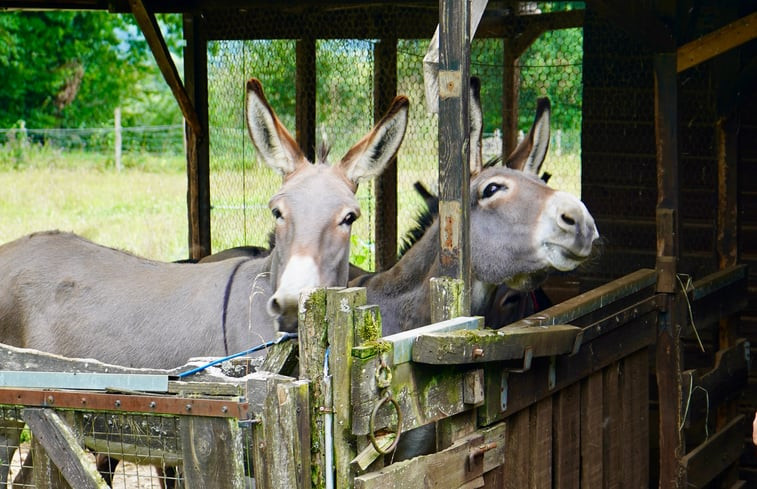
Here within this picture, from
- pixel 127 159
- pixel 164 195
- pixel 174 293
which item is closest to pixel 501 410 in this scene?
pixel 174 293

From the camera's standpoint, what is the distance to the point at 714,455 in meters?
5.25

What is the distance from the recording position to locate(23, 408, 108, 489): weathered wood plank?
278cm

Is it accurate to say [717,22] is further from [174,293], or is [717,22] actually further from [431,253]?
[174,293]

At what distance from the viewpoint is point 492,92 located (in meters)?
8.28

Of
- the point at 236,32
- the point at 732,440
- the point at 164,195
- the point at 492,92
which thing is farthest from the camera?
the point at 164,195

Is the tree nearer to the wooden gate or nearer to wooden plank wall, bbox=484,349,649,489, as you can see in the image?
wooden plank wall, bbox=484,349,649,489

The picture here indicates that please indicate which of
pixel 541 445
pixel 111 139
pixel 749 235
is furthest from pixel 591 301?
pixel 111 139

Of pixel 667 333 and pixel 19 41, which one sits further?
pixel 19 41

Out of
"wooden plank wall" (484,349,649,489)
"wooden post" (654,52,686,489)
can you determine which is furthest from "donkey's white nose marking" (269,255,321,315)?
"wooden post" (654,52,686,489)

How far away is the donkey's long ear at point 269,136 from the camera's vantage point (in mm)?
4445

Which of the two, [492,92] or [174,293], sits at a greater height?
[492,92]

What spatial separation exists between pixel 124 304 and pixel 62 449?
1989mm

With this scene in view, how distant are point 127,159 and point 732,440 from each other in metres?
17.2

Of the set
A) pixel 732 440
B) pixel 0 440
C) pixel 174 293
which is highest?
pixel 174 293
